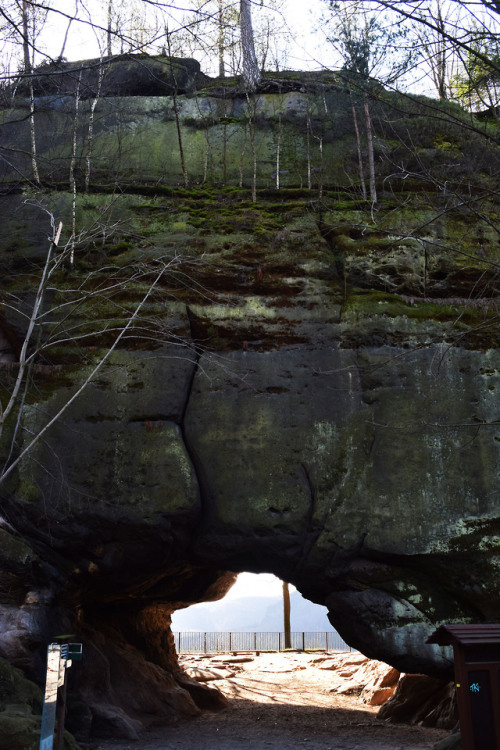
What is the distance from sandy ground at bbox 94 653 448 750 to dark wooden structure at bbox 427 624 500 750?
3583 mm

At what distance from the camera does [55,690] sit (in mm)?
6961

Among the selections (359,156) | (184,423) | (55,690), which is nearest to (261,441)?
(184,423)

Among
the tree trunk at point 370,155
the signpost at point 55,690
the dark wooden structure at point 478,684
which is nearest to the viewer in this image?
the signpost at point 55,690

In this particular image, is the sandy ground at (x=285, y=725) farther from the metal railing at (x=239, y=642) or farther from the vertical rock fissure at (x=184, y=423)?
the metal railing at (x=239, y=642)

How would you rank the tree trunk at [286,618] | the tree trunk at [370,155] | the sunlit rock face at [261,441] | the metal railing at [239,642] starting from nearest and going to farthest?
the sunlit rock face at [261,441] → the tree trunk at [370,155] → the tree trunk at [286,618] → the metal railing at [239,642]

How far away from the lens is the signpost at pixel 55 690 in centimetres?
663

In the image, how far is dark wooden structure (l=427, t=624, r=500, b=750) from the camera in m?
7.01

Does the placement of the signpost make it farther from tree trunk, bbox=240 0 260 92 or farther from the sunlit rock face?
tree trunk, bbox=240 0 260 92

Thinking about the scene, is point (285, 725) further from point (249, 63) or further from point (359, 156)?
point (249, 63)

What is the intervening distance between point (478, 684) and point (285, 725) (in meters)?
6.27

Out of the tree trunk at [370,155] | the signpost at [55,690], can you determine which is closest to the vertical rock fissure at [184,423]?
the signpost at [55,690]

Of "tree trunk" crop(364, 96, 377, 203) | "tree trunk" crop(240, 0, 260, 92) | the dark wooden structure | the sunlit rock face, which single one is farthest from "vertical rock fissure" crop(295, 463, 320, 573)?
"tree trunk" crop(240, 0, 260, 92)

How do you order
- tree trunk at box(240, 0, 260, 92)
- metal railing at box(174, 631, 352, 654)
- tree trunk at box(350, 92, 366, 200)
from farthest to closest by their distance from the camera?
1. metal railing at box(174, 631, 352, 654)
2. tree trunk at box(240, 0, 260, 92)
3. tree trunk at box(350, 92, 366, 200)

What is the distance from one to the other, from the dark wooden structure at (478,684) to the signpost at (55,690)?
4.60m
